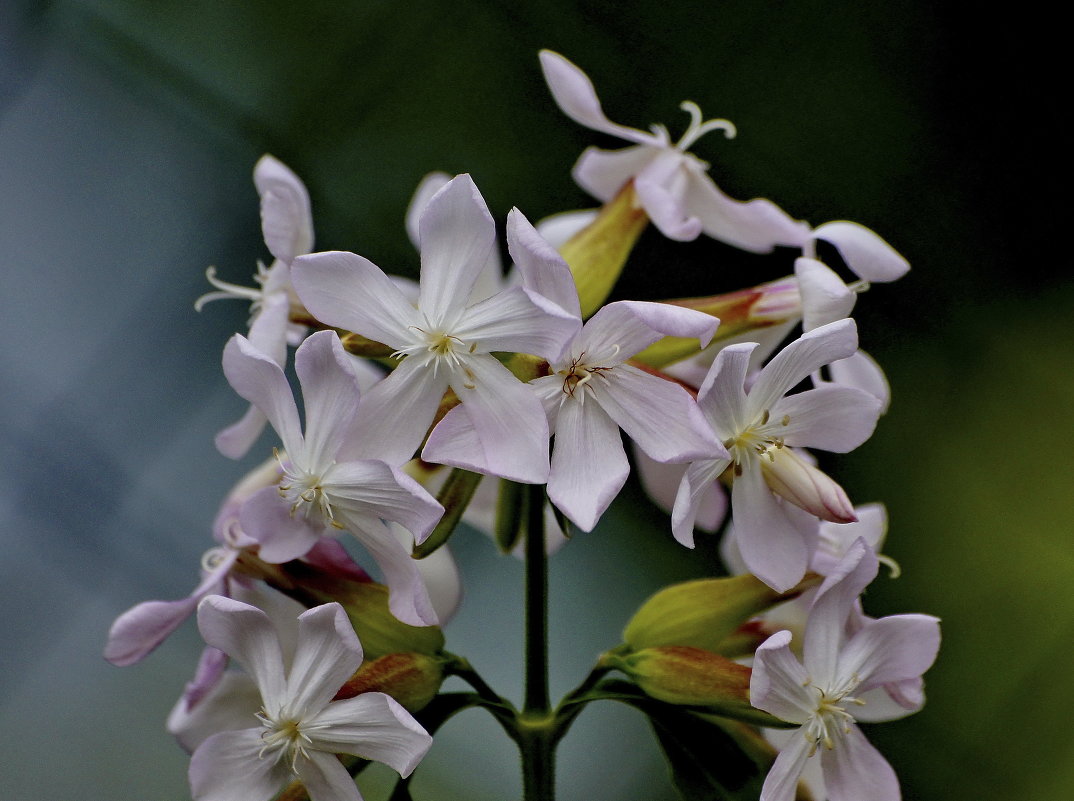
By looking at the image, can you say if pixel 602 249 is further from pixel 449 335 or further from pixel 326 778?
pixel 326 778

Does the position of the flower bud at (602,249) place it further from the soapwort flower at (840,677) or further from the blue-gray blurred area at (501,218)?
the blue-gray blurred area at (501,218)

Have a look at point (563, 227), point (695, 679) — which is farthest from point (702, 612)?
point (563, 227)

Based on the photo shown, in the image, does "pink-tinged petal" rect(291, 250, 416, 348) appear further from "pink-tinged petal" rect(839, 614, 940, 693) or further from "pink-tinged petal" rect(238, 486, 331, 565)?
"pink-tinged petal" rect(839, 614, 940, 693)

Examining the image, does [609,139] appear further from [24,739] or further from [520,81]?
[24,739]

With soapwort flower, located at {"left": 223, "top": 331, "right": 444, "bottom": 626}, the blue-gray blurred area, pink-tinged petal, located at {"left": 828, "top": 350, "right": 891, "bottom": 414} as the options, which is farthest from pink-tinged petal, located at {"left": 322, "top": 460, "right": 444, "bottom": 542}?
the blue-gray blurred area

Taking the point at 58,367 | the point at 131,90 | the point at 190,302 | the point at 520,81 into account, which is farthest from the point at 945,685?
the point at 131,90

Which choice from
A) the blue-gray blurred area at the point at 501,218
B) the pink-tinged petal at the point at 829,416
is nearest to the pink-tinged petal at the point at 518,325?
the pink-tinged petal at the point at 829,416
